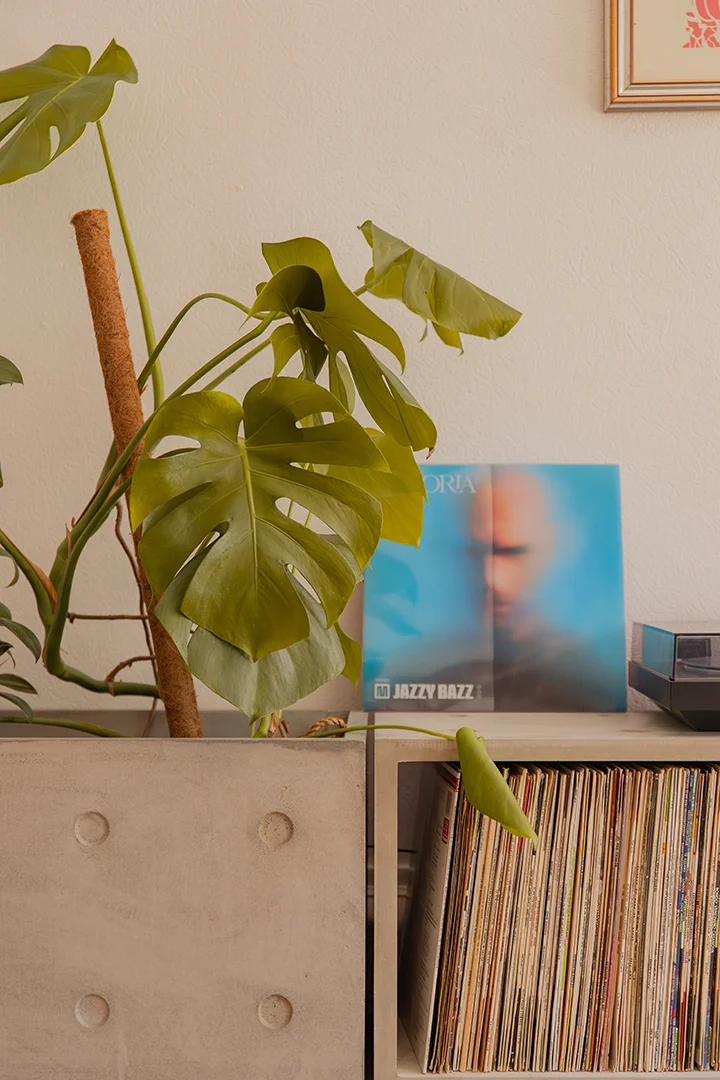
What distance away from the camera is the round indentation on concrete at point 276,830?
31.9 inches

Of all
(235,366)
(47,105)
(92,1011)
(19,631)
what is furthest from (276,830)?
(47,105)

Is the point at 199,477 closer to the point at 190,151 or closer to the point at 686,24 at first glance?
the point at 190,151

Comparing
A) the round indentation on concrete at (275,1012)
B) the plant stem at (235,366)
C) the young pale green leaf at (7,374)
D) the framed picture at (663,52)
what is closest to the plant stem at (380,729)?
the round indentation on concrete at (275,1012)

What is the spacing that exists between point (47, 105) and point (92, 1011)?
89 cm

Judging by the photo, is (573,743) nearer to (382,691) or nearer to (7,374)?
(382,691)

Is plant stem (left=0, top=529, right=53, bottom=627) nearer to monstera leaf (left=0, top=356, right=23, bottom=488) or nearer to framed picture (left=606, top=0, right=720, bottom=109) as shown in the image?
monstera leaf (left=0, top=356, right=23, bottom=488)

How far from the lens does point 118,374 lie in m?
0.93

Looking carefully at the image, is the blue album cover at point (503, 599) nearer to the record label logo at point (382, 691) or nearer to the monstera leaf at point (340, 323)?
the record label logo at point (382, 691)

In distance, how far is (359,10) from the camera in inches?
46.2

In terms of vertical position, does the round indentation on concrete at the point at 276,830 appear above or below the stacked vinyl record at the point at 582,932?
above

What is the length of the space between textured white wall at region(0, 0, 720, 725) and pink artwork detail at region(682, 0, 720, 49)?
8 centimetres

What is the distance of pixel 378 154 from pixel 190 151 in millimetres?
253

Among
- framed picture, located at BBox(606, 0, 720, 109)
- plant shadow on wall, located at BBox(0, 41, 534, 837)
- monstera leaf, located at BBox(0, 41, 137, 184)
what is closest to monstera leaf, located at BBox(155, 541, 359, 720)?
plant shadow on wall, located at BBox(0, 41, 534, 837)

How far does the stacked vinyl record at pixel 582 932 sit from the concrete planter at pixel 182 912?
0.43 feet
